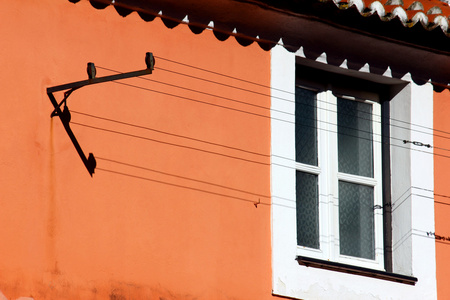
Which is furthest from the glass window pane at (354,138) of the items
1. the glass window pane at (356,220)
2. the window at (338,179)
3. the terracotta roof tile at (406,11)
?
the terracotta roof tile at (406,11)

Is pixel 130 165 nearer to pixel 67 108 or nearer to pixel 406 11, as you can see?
pixel 67 108

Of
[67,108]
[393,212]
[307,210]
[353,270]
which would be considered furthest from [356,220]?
[67,108]

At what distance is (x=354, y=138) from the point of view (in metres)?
11.1

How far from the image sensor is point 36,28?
9672mm

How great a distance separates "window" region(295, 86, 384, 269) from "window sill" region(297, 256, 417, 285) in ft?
0.67

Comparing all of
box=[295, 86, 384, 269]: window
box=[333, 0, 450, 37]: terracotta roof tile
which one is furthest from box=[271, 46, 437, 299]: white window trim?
box=[333, 0, 450, 37]: terracotta roof tile

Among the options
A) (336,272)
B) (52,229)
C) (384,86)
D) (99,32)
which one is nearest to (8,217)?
(52,229)

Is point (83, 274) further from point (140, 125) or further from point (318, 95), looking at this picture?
point (318, 95)

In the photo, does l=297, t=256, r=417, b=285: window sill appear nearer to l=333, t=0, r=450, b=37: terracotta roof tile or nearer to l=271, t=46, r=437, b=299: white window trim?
l=271, t=46, r=437, b=299: white window trim

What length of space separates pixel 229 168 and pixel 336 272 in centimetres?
123

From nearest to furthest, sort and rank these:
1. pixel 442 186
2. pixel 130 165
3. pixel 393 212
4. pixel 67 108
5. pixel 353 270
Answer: pixel 67 108
pixel 130 165
pixel 353 270
pixel 393 212
pixel 442 186

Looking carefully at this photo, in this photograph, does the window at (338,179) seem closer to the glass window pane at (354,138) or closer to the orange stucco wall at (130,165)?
the glass window pane at (354,138)

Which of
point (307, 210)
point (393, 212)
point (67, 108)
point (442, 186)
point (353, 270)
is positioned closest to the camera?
point (67, 108)

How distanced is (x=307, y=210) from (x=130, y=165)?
1.75m
